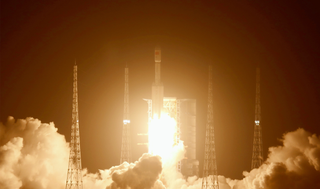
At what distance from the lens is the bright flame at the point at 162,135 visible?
34250 mm

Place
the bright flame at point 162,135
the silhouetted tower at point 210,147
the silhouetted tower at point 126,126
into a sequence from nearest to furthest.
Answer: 1. the silhouetted tower at point 210,147
2. the bright flame at point 162,135
3. the silhouetted tower at point 126,126

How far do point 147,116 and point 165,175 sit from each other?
17.8 ft

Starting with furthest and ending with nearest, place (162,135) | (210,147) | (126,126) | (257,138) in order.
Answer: (257,138) → (126,126) → (162,135) → (210,147)

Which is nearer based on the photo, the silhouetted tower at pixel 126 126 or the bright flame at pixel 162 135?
the bright flame at pixel 162 135

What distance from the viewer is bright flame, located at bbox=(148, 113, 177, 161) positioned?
34.2m

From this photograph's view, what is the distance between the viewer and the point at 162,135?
3453cm

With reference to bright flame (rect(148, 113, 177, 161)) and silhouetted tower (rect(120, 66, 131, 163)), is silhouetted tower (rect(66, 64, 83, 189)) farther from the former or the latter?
bright flame (rect(148, 113, 177, 161))

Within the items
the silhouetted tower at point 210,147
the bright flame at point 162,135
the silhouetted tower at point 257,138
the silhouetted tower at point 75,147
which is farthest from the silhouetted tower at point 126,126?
the silhouetted tower at point 257,138

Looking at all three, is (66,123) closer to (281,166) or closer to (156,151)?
(156,151)

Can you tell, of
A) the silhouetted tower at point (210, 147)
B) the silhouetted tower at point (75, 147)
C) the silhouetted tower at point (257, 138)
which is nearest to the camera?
the silhouetted tower at point (75, 147)

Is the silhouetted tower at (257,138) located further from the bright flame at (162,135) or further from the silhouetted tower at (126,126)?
the silhouetted tower at (126,126)

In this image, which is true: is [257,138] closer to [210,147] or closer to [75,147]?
[210,147]

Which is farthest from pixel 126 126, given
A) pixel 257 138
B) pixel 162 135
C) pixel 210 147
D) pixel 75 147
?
pixel 257 138

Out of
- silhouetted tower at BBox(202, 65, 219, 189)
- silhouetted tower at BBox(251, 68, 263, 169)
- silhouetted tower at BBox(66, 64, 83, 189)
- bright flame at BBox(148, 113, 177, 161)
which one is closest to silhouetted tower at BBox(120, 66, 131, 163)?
bright flame at BBox(148, 113, 177, 161)
